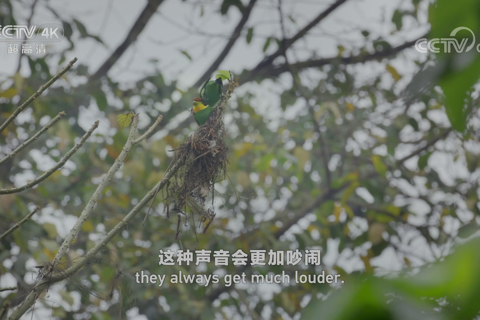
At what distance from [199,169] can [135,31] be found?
1.48 meters

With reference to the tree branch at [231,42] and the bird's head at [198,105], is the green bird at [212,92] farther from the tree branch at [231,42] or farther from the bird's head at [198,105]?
the tree branch at [231,42]

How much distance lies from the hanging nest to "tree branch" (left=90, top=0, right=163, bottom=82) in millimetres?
1340

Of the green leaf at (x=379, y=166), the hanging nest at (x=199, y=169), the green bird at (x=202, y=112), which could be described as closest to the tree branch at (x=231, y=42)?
the green leaf at (x=379, y=166)

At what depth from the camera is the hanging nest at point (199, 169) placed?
1192 millimetres

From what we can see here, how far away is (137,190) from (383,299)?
7.73ft

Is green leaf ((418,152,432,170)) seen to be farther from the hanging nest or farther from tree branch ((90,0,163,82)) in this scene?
tree branch ((90,0,163,82))

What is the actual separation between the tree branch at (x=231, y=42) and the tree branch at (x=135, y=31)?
41 centimetres

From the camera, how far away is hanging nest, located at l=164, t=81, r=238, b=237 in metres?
1.19

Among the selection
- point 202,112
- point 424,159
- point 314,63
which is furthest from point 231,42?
point 202,112

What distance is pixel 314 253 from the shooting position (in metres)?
2.37

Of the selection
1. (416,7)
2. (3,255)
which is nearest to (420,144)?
(416,7)

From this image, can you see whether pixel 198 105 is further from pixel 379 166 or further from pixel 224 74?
pixel 379 166

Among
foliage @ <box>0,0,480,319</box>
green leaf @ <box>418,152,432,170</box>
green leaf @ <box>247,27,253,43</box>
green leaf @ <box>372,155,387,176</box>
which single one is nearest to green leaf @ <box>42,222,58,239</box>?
foliage @ <box>0,0,480,319</box>

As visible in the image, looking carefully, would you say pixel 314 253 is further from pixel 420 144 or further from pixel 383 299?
pixel 383 299
